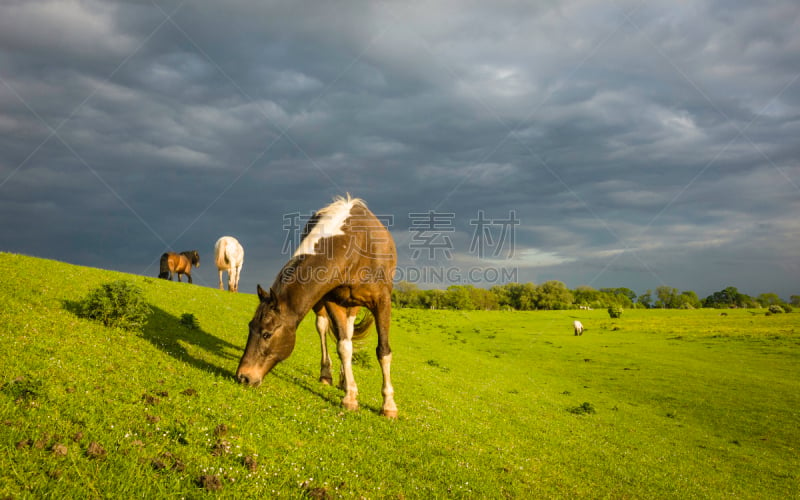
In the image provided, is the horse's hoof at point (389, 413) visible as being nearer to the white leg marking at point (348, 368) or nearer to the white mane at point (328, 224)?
the white leg marking at point (348, 368)

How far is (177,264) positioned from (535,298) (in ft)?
298

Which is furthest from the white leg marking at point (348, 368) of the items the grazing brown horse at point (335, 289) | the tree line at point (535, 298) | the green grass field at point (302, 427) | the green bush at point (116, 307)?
the tree line at point (535, 298)

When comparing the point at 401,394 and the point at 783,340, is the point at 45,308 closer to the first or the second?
the point at 401,394

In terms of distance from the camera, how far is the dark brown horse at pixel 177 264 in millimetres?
31406

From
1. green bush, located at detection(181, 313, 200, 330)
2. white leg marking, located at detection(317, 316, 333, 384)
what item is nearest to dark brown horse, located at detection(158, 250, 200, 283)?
green bush, located at detection(181, 313, 200, 330)

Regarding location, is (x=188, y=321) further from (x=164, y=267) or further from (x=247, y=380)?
(x=164, y=267)

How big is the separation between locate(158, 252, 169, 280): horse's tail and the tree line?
2033 inches

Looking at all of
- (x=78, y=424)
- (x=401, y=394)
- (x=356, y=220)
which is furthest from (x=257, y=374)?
(x=401, y=394)

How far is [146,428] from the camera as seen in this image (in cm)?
531

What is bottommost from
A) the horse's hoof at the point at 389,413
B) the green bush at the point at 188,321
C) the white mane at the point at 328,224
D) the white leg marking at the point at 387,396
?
the horse's hoof at the point at 389,413

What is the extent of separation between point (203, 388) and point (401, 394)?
649 cm

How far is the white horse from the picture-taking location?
30906 mm

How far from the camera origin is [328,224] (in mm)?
8945

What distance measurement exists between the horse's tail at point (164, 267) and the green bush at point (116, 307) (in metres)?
23.2
